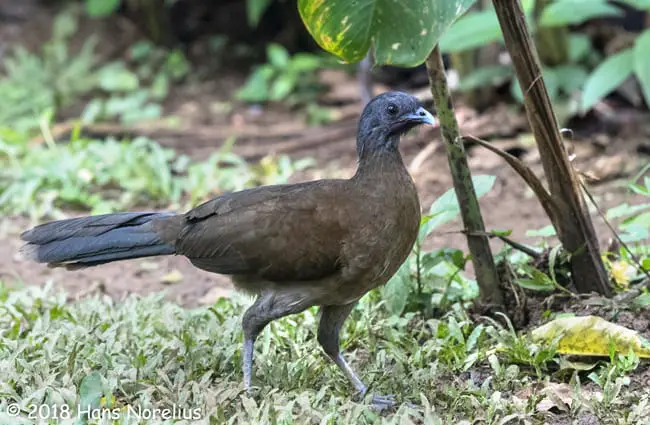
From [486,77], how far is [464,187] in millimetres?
4049

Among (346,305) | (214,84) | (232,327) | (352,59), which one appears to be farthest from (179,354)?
(214,84)

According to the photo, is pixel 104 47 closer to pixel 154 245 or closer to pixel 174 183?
pixel 174 183

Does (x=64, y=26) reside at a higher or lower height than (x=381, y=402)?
higher

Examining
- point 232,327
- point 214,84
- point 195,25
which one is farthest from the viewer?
point 195,25

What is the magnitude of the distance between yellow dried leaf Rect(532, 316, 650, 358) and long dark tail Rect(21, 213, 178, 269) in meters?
1.65

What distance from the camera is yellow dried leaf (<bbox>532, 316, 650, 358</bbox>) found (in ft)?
12.1

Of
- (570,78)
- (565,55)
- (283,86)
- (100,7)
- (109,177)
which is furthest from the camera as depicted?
Answer: (100,7)

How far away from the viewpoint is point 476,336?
3.97 metres

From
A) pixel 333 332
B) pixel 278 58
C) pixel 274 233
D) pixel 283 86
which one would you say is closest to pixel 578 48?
pixel 283 86

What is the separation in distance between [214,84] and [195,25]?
117cm

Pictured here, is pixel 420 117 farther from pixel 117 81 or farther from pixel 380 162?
pixel 117 81

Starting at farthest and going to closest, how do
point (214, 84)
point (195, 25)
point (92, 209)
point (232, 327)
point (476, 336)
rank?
point (195, 25)
point (214, 84)
point (92, 209)
point (232, 327)
point (476, 336)

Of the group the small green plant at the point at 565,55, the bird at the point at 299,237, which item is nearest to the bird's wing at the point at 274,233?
the bird at the point at 299,237

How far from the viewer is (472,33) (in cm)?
685
